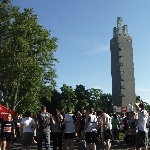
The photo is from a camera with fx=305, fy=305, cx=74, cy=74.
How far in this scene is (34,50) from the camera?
39844 millimetres

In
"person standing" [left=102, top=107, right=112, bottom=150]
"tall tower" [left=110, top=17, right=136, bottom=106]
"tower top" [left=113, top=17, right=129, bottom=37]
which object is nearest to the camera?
"person standing" [left=102, top=107, right=112, bottom=150]

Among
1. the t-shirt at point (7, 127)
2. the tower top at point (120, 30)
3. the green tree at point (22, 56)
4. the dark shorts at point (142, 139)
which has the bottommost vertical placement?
the dark shorts at point (142, 139)

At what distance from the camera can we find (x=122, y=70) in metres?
101

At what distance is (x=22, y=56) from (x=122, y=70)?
6660 centimetres

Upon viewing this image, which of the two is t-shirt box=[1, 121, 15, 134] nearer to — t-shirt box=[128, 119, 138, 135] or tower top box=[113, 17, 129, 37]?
t-shirt box=[128, 119, 138, 135]

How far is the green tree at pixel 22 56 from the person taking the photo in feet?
124

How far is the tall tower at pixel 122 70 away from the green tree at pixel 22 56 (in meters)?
60.0

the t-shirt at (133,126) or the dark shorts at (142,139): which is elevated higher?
the t-shirt at (133,126)

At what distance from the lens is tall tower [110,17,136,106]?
3858 inches

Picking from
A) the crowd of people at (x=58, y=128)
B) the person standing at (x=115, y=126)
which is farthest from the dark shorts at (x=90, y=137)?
the person standing at (x=115, y=126)

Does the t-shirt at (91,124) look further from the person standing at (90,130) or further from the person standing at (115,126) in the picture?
the person standing at (115,126)

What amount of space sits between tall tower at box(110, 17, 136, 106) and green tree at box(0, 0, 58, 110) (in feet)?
197

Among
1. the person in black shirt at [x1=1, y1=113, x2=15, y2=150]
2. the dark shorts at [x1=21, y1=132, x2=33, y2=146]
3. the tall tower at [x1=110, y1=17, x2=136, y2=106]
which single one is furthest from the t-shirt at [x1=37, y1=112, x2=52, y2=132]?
the tall tower at [x1=110, y1=17, x2=136, y2=106]

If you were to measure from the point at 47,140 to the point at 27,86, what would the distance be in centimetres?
2811
